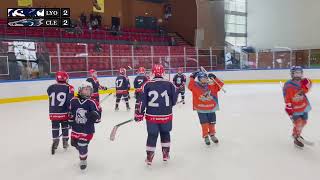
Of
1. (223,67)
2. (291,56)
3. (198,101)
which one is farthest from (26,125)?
(291,56)

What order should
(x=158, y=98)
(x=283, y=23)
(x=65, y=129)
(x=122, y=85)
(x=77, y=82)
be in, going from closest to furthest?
(x=158, y=98) → (x=65, y=129) → (x=122, y=85) → (x=77, y=82) → (x=283, y=23)

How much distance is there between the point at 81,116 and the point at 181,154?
141 cm

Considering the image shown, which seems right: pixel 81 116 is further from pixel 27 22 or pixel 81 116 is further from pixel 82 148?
pixel 27 22

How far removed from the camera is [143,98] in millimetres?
3768

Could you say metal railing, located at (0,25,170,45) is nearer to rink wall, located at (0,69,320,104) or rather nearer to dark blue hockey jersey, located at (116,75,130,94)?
rink wall, located at (0,69,320,104)

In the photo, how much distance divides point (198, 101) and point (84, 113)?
1.68 metres

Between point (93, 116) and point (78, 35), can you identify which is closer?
point (93, 116)

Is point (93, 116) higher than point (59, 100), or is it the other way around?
point (59, 100)

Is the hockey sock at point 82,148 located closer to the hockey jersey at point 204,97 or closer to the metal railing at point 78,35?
the hockey jersey at point 204,97

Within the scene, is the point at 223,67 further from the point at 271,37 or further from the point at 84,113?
the point at 84,113

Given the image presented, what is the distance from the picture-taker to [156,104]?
376 centimetres

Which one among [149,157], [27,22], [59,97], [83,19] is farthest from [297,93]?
[83,19]

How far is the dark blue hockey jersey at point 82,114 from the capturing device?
365 cm
